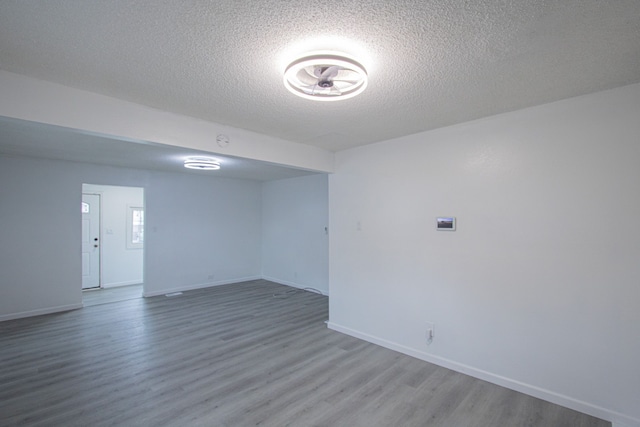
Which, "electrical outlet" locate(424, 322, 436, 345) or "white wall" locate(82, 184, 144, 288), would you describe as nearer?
"electrical outlet" locate(424, 322, 436, 345)

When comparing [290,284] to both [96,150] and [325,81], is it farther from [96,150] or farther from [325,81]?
[325,81]

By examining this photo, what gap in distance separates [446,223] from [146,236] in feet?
18.6

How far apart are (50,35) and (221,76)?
87cm

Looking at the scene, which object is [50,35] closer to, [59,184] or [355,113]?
[355,113]

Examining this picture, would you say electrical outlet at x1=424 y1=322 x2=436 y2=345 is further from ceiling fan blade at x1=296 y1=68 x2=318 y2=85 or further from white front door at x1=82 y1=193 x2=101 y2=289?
white front door at x1=82 y1=193 x2=101 y2=289

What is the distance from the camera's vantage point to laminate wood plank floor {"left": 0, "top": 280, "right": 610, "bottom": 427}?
231cm

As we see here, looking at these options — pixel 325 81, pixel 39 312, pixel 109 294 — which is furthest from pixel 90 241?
pixel 325 81

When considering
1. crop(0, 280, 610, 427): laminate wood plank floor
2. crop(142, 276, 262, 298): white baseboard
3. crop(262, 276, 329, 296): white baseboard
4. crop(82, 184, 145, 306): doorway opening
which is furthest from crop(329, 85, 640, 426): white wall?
crop(82, 184, 145, 306): doorway opening

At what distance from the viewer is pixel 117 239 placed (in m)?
7.05

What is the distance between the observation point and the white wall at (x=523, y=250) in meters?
2.23

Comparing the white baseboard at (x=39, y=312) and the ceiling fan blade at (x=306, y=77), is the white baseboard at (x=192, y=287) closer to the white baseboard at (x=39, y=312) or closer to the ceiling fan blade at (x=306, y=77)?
the white baseboard at (x=39, y=312)

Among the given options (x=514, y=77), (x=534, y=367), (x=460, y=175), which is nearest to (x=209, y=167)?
(x=460, y=175)

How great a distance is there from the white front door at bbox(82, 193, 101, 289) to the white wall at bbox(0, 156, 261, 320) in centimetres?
172

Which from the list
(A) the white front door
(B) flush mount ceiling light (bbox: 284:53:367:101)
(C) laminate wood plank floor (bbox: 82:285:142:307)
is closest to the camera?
(B) flush mount ceiling light (bbox: 284:53:367:101)
